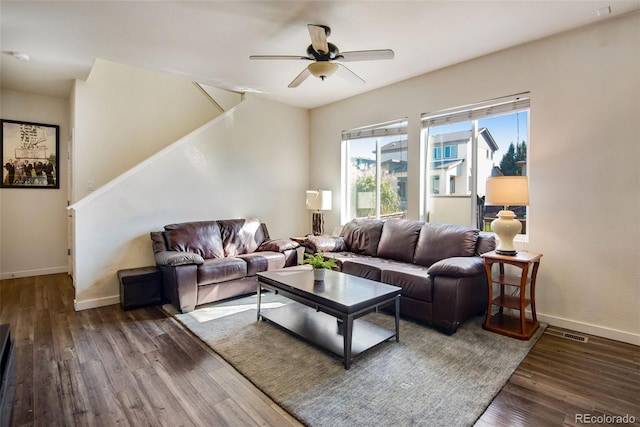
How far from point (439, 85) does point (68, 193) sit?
5.74 m

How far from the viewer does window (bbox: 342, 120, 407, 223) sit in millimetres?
4562

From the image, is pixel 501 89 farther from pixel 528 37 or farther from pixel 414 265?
pixel 414 265

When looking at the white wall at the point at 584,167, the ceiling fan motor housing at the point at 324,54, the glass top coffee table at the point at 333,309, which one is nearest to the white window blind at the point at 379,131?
the white wall at the point at 584,167

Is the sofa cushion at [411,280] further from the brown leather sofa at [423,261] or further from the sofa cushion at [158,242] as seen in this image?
the sofa cushion at [158,242]

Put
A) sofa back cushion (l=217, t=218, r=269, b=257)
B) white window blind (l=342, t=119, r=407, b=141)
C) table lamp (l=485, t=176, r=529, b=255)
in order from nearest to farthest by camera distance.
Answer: table lamp (l=485, t=176, r=529, b=255) < sofa back cushion (l=217, t=218, r=269, b=257) < white window blind (l=342, t=119, r=407, b=141)

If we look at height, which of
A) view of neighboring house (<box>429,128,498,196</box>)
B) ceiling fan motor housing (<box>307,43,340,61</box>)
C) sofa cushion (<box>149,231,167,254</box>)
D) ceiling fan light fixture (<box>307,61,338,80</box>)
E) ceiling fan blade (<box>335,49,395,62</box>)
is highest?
ceiling fan motor housing (<box>307,43,340,61</box>)

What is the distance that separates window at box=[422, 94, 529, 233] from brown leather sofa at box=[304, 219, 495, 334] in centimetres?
46

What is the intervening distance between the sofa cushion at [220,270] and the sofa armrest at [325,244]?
93 centimetres

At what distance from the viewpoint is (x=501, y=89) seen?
11.2ft

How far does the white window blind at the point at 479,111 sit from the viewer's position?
10.9 ft

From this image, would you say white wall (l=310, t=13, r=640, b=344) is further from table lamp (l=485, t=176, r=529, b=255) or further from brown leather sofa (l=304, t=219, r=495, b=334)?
brown leather sofa (l=304, t=219, r=495, b=334)

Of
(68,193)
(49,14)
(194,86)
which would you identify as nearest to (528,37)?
(49,14)

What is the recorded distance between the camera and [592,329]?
2877 millimetres

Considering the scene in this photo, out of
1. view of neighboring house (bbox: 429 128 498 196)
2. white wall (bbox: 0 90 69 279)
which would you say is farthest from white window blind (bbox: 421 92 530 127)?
white wall (bbox: 0 90 69 279)
